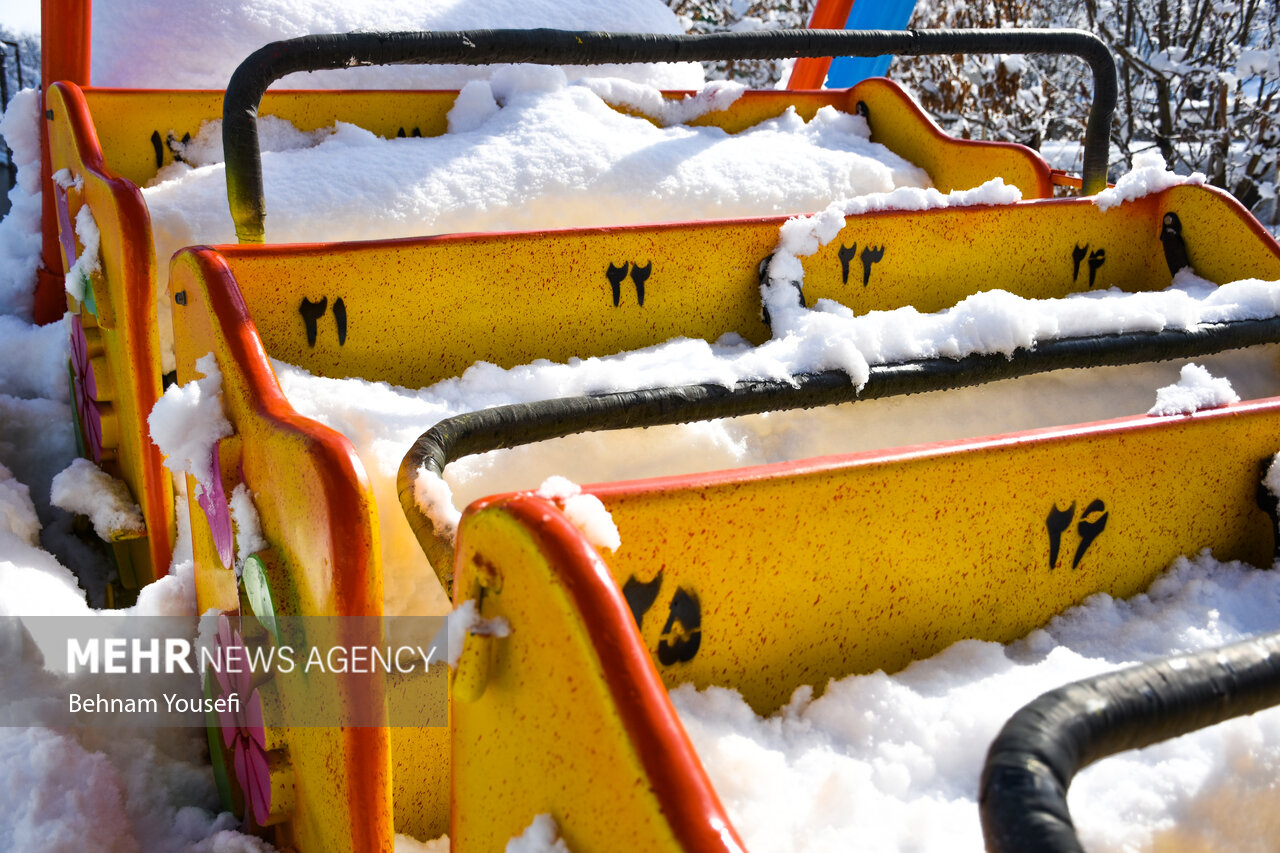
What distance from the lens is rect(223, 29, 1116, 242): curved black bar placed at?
124 cm

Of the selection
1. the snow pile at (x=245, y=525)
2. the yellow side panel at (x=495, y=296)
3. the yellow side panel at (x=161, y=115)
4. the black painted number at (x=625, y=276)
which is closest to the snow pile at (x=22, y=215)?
the yellow side panel at (x=161, y=115)

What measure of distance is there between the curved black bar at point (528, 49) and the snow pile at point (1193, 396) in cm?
80

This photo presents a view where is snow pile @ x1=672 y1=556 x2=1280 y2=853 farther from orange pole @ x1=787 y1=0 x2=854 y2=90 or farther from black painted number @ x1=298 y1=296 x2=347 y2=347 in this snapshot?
orange pole @ x1=787 y1=0 x2=854 y2=90

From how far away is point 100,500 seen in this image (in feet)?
5.17

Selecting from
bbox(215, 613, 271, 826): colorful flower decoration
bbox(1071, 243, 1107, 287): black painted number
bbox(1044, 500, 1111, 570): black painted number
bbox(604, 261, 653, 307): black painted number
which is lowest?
bbox(215, 613, 271, 826): colorful flower decoration

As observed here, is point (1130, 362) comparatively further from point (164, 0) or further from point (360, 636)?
point (164, 0)

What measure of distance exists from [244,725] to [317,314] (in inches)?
18.8

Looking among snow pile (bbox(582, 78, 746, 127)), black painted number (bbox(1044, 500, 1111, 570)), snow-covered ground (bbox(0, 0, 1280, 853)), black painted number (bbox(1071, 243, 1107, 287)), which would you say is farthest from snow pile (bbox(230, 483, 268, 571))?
snow pile (bbox(582, 78, 746, 127))

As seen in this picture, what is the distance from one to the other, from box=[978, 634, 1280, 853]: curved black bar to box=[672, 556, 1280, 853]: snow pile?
367 mm

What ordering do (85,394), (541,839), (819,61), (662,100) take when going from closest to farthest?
(541,839) → (85,394) → (662,100) → (819,61)

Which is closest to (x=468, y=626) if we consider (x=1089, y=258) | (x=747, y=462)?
(x=747, y=462)

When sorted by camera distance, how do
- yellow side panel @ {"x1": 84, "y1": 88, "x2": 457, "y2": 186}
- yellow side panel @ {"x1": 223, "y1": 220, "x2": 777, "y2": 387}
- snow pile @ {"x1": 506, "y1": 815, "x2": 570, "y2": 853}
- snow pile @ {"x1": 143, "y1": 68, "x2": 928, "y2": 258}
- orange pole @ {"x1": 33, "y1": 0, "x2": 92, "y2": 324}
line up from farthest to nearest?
orange pole @ {"x1": 33, "y1": 0, "x2": 92, "y2": 324}, yellow side panel @ {"x1": 84, "y1": 88, "x2": 457, "y2": 186}, snow pile @ {"x1": 143, "y1": 68, "x2": 928, "y2": 258}, yellow side panel @ {"x1": 223, "y1": 220, "x2": 777, "y2": 387}, snow pile @ {"x1": 506, "y1": 815, "x2": 570, "y2": 853}

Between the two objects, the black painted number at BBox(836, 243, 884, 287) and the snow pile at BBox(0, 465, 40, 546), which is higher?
the black painted number at BBox(836, 243, 884, 287)

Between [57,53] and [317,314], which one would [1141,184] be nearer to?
[317,314]
